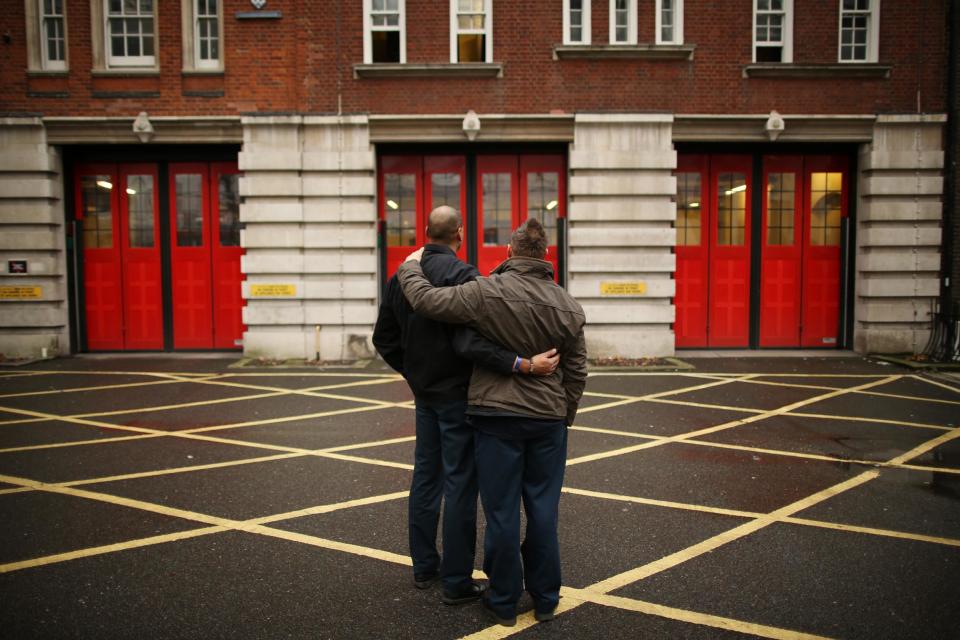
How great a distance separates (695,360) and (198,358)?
32.4 ft

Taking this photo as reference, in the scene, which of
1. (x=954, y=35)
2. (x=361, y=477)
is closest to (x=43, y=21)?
(x=361, y=477)

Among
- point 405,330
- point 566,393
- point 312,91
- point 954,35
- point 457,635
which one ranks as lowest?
point 457,635

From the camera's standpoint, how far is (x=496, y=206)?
1380 centimetres

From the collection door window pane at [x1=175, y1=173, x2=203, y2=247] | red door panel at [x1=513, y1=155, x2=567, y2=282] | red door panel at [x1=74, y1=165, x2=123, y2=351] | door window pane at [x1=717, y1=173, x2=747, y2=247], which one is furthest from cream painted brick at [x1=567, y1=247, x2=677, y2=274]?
red door panel at [x1=74, y1=165, x2=123, y2=351]

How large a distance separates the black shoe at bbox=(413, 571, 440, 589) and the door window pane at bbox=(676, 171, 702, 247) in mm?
11246

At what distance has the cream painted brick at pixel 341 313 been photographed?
1328 centimetres

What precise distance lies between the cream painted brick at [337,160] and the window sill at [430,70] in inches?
60.8

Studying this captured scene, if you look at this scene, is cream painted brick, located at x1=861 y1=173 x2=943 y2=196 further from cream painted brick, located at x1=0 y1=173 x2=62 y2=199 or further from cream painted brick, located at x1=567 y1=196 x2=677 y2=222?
cream painted brick, located at x1=0 y1=173 x2=62 y2=199

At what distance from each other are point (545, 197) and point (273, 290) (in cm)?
583

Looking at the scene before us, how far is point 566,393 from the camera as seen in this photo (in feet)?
12.5

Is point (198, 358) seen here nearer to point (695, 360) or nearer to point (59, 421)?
point (59, 421)

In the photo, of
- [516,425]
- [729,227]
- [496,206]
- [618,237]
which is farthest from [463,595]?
[729,227]

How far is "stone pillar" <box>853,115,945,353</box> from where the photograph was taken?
13.3m

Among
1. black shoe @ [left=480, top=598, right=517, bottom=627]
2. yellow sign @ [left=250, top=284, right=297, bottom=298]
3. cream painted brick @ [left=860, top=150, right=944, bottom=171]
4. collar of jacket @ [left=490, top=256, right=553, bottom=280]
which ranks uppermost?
cream painted brick @ [left=860, top=150, right=944, bottom=171]
